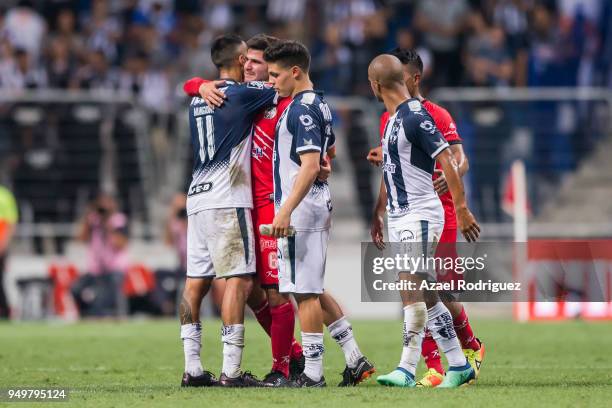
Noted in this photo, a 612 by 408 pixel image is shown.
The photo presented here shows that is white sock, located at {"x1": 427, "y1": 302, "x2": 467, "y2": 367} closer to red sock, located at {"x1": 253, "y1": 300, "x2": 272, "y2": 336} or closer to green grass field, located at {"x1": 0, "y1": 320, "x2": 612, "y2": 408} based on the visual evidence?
green grass field, located at {"x1": 0, "y1": 320, "x2": 612, "y2": 408}

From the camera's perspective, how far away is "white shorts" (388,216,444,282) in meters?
10.1

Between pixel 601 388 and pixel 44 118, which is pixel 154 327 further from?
pixel 601 388

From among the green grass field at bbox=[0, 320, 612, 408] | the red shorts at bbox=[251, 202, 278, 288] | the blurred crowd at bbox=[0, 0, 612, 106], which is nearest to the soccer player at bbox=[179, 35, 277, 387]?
the red shorts at bbox=[251, 202, 278, 288]

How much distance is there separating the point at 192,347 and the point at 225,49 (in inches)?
→ 89.1

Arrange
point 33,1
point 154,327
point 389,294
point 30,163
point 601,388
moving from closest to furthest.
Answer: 1. point 601,388
2. point 389,294
3. point 154,327
4. point 30,163
5. point 33,1

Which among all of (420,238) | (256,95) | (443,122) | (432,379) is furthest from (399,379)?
(256,95)

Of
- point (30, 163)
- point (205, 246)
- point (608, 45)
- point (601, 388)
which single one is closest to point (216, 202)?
point (205, 246)

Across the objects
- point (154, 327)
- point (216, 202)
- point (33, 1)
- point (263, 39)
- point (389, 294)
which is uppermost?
point (33, 1)

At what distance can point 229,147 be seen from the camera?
416 inches

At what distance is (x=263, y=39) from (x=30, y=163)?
12.3 m

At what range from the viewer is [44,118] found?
22562 mm

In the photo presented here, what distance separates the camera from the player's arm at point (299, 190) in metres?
9.72

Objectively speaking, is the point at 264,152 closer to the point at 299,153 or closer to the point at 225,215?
the point at 225,215

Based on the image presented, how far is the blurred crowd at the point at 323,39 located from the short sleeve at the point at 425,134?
12785 mm
